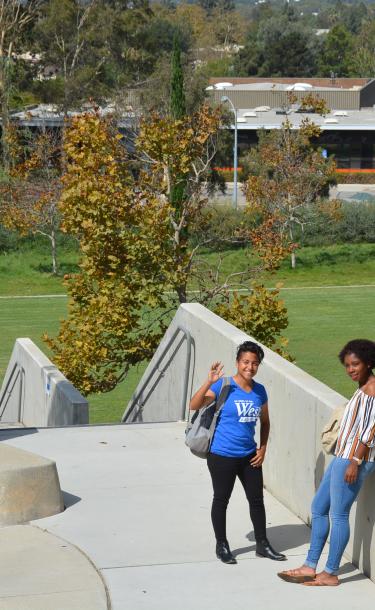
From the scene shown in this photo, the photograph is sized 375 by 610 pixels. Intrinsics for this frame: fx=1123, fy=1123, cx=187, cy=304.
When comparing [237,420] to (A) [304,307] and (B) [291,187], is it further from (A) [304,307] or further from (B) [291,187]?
(B) [291,187]

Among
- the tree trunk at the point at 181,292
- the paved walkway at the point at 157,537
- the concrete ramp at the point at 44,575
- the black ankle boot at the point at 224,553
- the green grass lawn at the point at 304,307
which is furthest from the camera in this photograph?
the green grass lawn at the point at 304,307

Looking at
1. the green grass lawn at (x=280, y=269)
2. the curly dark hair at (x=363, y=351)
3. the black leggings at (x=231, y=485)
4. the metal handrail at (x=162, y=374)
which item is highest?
the curly dark hair at (x=363, y=351)

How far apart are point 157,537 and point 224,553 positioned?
0.59 m

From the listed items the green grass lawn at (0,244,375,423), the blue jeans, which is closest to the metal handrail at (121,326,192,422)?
the blue jeans

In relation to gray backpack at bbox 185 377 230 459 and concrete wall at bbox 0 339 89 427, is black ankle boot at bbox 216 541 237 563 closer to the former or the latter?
gray backpack at bbox 185 377 230 459

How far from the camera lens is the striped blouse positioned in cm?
613

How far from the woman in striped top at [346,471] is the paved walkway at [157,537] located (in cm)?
12

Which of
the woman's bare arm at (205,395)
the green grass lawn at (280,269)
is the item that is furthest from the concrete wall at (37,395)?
the green grass lawn at (280,269)

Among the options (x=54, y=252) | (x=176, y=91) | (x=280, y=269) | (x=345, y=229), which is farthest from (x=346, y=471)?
(x=345, y=229)

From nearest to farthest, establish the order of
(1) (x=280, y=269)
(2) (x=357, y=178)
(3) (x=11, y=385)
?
(3) (x=11, y=385), (1) (x=280, y=269), (2) (x=357, y=178)

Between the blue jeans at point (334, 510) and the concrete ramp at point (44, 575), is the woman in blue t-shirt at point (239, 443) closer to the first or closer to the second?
the blue jeans at point (334, 510)

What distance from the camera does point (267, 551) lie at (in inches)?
263

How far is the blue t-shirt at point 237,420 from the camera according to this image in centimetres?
668

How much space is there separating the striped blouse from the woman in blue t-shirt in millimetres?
710
